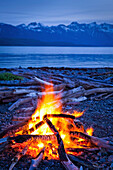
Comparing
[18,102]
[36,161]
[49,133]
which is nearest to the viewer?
[36,161]

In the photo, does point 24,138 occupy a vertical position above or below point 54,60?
below

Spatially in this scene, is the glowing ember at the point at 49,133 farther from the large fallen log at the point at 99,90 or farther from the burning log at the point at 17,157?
the large fallen log at the point at 99,90

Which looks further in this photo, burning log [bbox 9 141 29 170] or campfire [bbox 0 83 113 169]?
campfire [bbox 0 83 113 169]

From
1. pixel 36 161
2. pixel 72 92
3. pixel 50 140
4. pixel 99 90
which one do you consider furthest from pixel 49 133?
pixel 99 90

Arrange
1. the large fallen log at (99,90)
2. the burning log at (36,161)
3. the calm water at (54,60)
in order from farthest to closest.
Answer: the calm water at (54,60), the large fallen log at (99,90), the burning log at (36,161)

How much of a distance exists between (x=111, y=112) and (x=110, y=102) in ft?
3.99

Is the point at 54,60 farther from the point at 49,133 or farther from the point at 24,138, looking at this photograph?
the point at 24,138

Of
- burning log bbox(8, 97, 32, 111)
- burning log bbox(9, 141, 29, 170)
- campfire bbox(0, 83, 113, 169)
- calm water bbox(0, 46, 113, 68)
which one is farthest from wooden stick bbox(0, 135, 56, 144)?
calm water bbox(0, 46, 113, 68)

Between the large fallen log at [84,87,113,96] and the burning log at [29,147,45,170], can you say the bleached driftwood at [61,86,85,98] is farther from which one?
the burning log at [29,147,45,170]

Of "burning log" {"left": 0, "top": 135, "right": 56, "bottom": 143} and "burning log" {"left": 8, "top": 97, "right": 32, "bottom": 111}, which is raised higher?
"burning log" {"left": 8, "top": 97, "right": 32, "bottom": 111}

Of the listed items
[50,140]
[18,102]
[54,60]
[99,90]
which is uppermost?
[54,60]

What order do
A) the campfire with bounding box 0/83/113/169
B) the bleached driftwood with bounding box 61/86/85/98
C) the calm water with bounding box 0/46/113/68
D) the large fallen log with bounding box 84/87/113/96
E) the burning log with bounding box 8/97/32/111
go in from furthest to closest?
the calm water with bounding box 0/46/113/68 → the large fallen log with bounding box 84/87/113/96 → the bleached driftwood with bounding box 61/86/85/98 → the burning log with bounding box 8/97/32/111 → the campfire with bounding box 0/83/113/169

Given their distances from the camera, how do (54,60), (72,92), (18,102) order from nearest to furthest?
(18,102) < (72,92) < (54,60)

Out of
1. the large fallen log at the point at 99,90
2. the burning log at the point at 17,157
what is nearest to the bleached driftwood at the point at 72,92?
the large fallen log at the point at 99,90
